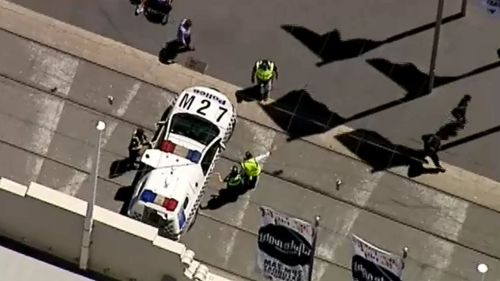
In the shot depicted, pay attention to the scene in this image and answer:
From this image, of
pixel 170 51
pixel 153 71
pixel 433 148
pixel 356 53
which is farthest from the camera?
pixel 356 53

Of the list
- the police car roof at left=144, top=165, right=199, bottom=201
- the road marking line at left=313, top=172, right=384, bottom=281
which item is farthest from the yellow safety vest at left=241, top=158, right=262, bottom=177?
the road marking line at left=313, top=172, right=384, bottom=281

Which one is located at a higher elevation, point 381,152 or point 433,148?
point 433,148

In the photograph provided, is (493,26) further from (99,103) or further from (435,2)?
(99,103)

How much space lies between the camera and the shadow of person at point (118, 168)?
132 ft

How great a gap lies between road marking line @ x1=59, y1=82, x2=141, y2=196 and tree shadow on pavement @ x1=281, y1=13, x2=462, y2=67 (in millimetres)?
5478

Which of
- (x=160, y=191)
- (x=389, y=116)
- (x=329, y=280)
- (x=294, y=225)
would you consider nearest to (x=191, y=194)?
(x=160, y=191)

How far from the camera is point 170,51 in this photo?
4297cm

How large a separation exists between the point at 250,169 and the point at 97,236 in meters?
11.3

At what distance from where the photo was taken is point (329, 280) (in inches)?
1505

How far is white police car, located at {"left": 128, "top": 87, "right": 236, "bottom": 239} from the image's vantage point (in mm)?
37719

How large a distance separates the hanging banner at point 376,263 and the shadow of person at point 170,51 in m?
15.2

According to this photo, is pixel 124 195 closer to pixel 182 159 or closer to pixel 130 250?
pixel 182 159

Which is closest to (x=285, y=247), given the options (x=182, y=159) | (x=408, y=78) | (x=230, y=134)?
(x=182, y=159)

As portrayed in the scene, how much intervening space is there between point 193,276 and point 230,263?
1015 centimetres
